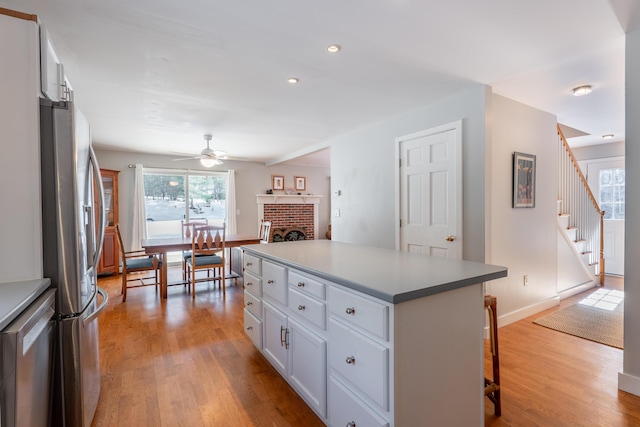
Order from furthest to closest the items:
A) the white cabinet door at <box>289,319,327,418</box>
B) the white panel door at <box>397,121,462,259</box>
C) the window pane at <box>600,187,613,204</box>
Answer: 1. the window pane at <box>600,187,613,204</box>
2. the white panel door at <box>397,121,462,259</box>
3. the white cabinet door at <box>289,319,327,418</box>

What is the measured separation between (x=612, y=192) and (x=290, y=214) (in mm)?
6375

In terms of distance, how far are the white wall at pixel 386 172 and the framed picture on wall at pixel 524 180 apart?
2.15 feet

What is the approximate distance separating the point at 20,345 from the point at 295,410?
55.6 inches

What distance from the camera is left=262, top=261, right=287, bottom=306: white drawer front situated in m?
2.05

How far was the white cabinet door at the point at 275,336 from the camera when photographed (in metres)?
2.06

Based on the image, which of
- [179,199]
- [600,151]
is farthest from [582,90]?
[179,199]

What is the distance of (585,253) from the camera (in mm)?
4520

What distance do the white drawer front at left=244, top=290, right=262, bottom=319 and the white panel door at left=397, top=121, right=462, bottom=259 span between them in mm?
1927

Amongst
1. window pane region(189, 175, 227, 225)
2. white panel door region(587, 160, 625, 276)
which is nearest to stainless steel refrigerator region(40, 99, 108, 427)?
window pane region(189, 175, 227, 225)

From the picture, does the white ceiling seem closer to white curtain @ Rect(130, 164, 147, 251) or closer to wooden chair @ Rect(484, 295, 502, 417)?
wooden chair @ Rect(484, 295, 502, 417)

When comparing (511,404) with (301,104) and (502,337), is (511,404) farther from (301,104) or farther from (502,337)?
(301,104)

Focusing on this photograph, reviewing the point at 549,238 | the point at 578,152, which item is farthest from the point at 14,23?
the point at 578,152

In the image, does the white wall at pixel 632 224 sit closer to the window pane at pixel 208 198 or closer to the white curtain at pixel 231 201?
the white curtain at pixel 231 201

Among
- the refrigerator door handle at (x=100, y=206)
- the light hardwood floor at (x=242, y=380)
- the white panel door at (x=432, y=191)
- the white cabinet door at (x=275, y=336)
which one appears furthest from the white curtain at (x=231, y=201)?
the refrigerator door handle at (x=100, y=206)
